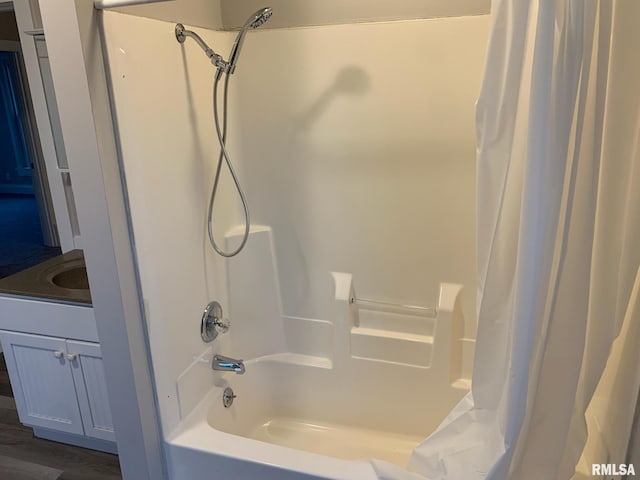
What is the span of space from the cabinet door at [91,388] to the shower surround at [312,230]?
0.49 metres

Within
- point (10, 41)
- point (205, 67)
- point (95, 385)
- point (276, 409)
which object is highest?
point (10, 41)

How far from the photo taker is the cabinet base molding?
7.36ft

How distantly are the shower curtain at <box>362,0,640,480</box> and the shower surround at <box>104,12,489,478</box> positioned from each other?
0.53 metres

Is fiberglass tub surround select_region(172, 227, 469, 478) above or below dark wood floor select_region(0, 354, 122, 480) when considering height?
above

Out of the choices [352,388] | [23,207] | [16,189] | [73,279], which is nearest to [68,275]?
[73,279]

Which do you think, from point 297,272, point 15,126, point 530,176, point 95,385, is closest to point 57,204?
point 95,385

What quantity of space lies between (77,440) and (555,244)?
7.00ft

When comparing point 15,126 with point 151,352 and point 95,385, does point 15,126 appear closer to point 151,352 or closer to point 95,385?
point 95,385

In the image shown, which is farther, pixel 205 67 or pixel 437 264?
pixel 437 264

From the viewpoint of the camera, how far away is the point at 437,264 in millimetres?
1947

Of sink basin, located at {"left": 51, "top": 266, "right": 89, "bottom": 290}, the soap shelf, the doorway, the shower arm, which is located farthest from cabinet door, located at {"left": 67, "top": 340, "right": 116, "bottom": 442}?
the doorway

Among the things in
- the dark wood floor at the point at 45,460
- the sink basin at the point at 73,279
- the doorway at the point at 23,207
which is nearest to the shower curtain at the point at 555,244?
the dark wood floor at the point at 45,460

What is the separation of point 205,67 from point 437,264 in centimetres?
109

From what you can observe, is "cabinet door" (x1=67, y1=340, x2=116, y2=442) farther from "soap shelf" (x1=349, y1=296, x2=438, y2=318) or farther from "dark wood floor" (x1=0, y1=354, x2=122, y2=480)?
"soap shelf" (x1=349, y1=296, x2=438, y2=318)
